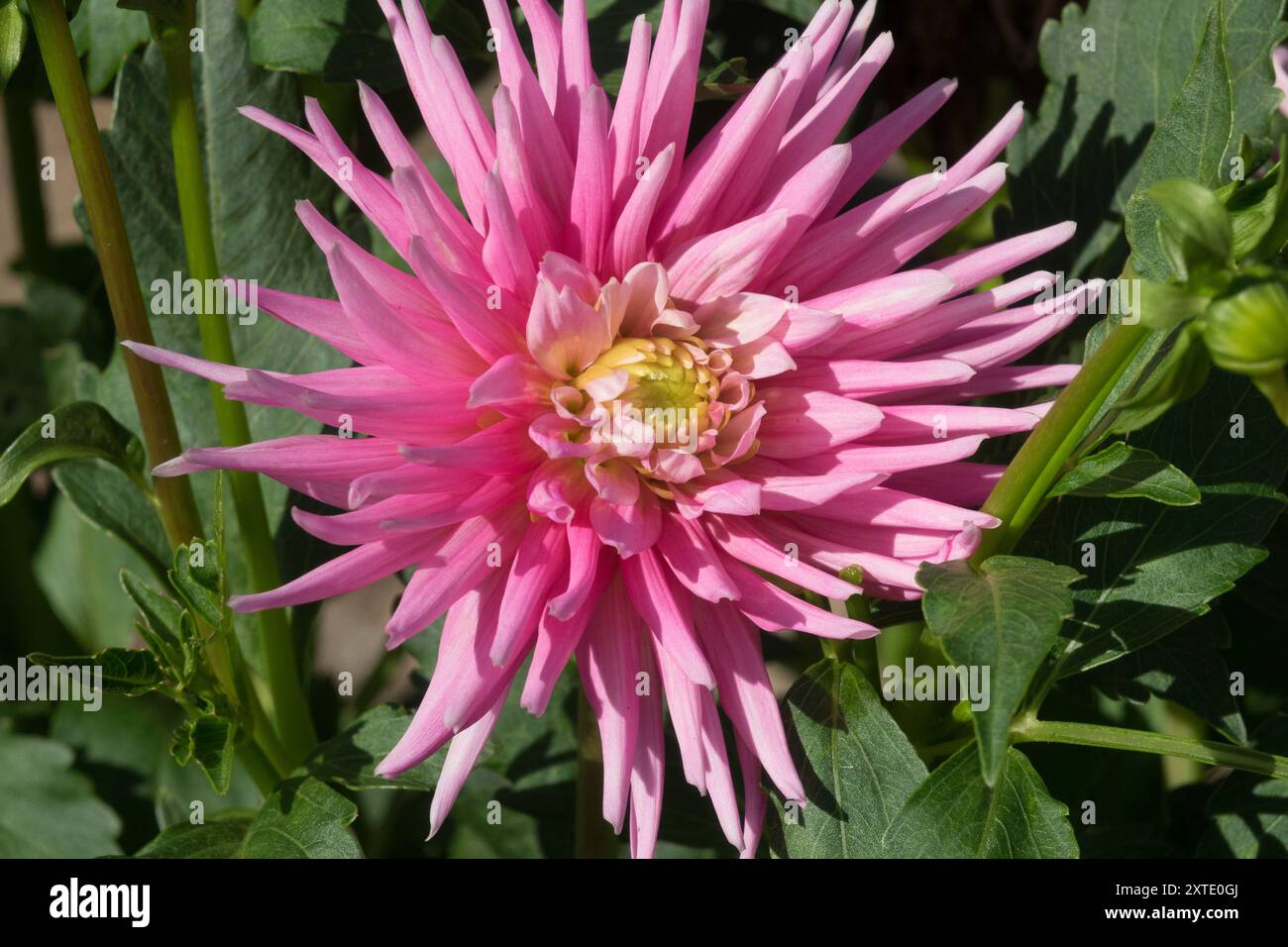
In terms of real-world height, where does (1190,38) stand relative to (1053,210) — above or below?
above

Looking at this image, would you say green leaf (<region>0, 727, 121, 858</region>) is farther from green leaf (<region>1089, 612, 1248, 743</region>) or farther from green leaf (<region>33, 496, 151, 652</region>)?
green leaf (<region>1089, 612, 1248, 743</region>)

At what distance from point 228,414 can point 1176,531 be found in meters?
0.61

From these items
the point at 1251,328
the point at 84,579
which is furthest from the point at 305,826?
the point at 84,579

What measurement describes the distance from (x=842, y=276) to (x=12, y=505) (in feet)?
3.13

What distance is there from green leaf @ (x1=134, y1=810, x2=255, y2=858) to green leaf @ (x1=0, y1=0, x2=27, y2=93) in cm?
47

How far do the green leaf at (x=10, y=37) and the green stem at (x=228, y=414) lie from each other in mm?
90

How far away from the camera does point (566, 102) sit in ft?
2.36

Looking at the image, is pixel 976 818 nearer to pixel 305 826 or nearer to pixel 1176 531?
pixel 1176 531

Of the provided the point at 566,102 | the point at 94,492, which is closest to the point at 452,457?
the point at 566,102

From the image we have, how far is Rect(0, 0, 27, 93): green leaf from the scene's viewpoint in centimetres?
69

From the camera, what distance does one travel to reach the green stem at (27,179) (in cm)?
127

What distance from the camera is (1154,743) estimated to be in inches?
26.8

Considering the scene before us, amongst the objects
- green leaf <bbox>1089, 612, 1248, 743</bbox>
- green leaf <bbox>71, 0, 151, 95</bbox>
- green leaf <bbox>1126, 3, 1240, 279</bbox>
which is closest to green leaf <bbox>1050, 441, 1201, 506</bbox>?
green leaf <bbox>1126, 3, 1240, 279</bbox>

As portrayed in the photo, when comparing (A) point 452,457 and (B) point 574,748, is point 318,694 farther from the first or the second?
(A) point 452,457
